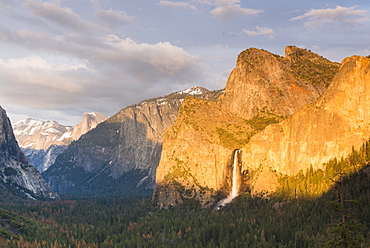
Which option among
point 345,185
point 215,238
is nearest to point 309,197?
point 345,185

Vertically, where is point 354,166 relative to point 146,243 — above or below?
above

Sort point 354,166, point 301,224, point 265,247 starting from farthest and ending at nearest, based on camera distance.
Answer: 1. point 354,166
2. point 301,224
3. point 265,247

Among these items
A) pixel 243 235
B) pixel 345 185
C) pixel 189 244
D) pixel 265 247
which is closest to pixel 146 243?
pixel 189 244

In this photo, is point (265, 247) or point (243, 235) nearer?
point (265, 247)

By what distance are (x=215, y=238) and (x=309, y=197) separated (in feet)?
156

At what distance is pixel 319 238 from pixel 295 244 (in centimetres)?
1147

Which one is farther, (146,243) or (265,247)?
(146,243)

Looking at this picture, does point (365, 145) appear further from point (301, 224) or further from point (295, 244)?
point (295, 244)

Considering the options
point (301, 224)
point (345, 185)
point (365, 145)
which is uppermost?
point (365, 145)

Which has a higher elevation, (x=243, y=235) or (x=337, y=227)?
(x=337, y=227)

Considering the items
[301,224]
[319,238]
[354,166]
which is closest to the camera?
[319,238]

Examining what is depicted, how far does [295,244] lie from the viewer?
162 metres

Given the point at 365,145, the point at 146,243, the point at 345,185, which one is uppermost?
the point at 365,145

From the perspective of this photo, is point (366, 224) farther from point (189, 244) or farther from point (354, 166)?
→ point (189, 244)
